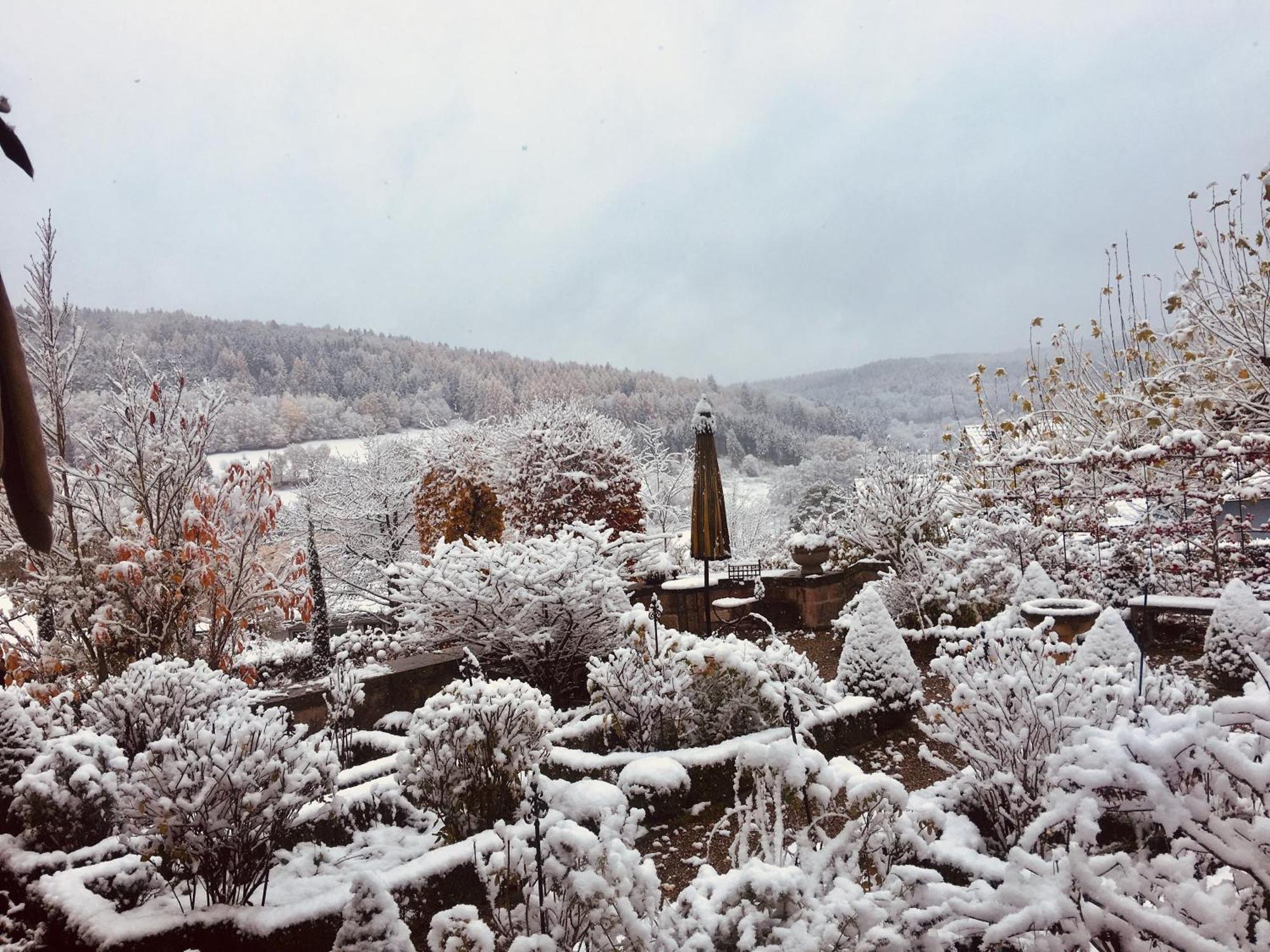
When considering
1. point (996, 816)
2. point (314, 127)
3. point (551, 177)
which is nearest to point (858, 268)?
point (551, 177)

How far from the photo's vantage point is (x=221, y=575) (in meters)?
5.94

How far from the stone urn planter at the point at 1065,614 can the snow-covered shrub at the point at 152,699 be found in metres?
5.80

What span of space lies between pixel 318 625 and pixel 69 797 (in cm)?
398

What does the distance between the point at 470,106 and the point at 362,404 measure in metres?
8.62

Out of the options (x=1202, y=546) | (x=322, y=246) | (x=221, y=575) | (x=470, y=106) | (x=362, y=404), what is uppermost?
(x=322, y=246)

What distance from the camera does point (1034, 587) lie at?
673 centimetres

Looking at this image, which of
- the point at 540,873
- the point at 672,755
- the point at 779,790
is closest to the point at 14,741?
the point at 672,755

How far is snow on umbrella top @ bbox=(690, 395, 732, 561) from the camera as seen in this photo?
283 inches

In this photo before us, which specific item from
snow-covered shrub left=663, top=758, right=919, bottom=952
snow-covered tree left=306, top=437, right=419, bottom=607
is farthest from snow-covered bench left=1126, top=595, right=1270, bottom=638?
snow-covered tree left=306, top=437, right=419, bottom=607

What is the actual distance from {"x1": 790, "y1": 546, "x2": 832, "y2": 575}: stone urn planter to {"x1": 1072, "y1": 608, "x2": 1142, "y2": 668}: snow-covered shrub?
14.9 feet

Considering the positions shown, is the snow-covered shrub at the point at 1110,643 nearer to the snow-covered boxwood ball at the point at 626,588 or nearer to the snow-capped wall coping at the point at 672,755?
the snow-covered boxwood ball at the point at 626,588

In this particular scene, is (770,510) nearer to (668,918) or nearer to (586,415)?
(586,415)

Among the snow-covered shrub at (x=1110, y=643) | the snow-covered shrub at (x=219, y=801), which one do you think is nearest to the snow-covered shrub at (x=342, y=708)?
the snow-covered shrub at (x=219, y=801)

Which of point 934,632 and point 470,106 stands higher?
point 470,106
